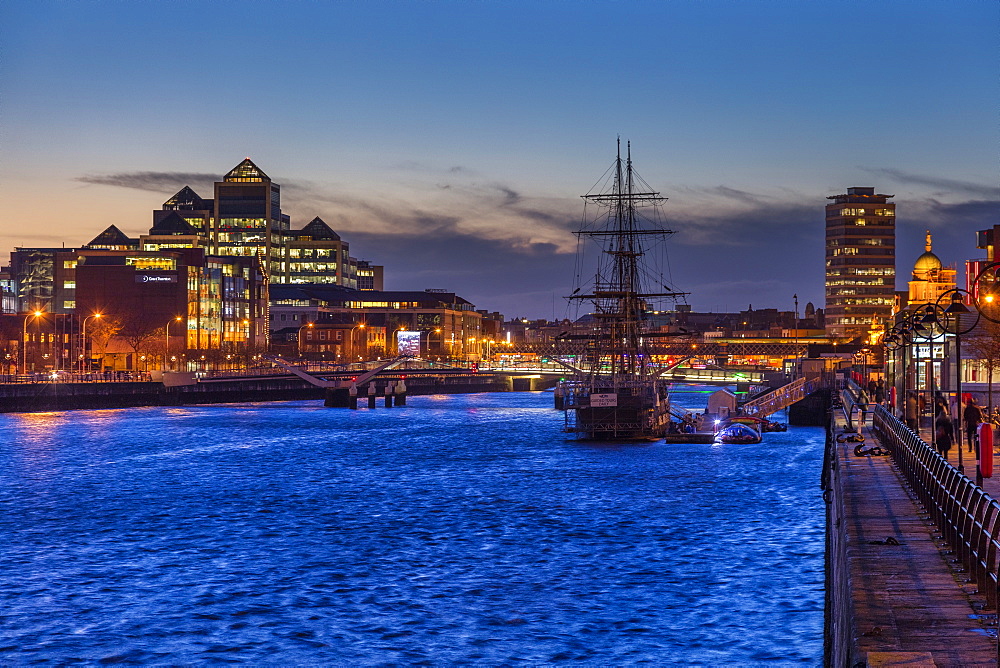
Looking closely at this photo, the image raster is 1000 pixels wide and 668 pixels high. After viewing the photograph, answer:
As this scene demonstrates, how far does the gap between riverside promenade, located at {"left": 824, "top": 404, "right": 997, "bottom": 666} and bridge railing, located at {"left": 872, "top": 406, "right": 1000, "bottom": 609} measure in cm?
23

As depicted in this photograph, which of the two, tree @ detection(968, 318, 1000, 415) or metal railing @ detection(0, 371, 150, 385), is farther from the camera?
metal railing @ detection(0, 371, 150, 385)

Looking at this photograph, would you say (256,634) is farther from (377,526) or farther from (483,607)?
(377,526)

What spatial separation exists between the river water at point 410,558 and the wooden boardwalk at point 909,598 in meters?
3.22

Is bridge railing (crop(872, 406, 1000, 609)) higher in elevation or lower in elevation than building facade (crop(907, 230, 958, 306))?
lower

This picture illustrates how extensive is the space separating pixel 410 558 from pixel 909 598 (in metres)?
19.9

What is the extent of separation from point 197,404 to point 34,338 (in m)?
60.9

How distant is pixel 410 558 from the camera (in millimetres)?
33875

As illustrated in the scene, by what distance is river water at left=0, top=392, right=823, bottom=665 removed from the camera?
2419cm

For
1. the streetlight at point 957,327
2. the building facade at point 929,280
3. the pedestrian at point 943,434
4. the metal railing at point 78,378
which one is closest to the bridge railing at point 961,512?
Answer: the streetlight at point 957,327

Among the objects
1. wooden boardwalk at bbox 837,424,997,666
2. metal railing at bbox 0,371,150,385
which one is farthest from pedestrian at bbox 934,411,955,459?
metal railing at bbox 0,371,150,385

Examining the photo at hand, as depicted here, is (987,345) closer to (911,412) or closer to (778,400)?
(911,412)

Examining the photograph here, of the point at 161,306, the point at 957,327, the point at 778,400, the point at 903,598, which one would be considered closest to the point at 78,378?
the point at 161,306

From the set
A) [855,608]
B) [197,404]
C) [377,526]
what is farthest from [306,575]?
[197,404]

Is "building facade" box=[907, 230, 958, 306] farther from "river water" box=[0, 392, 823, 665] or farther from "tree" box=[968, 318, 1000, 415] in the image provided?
"river water" box=[0, 392, 823, 665]
